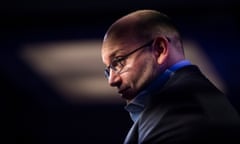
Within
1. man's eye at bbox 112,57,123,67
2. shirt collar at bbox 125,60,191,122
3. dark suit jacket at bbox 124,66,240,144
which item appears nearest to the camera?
dark suit jacket at bbox 124,66,240,144

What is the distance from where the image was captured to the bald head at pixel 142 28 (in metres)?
0.91

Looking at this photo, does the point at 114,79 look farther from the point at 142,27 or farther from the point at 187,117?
the point at 187,117

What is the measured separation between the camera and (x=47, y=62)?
94.7 inches

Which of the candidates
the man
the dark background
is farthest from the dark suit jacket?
the dark background

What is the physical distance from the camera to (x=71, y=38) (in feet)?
7.11

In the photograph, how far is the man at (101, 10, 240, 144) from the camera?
0.68 m

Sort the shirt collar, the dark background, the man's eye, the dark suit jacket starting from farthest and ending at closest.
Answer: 1. the dark background
2. the man's eye
3. the shirt collar
4. the dark suit jacket

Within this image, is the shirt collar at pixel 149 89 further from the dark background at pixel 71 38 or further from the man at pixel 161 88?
the dark background at pixel 71 38

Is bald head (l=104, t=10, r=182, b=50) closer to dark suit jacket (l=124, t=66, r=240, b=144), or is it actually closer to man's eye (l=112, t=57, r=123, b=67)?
man's eye (l=112, t=57, r=123, b=67)

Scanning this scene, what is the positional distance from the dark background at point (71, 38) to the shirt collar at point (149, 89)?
1.13 m

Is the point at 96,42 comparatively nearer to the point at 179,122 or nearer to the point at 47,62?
the point at 47,62

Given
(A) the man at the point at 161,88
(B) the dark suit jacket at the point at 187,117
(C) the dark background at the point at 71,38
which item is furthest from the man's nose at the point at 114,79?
(C) the dark background at the point at 71,38

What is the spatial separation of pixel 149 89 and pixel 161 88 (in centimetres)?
5

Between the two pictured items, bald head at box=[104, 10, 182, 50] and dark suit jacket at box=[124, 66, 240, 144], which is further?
bald head at box=[104, 10, 182, 50]
